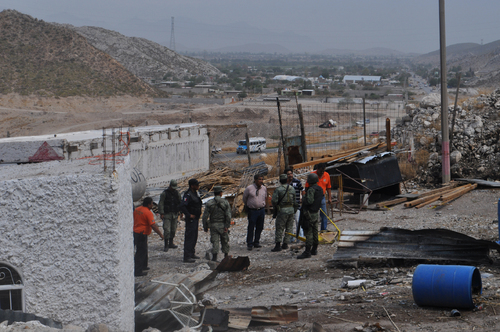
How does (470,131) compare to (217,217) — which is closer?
(217,217)

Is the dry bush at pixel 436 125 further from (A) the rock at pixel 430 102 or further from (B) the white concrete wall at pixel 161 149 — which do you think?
(B) the white concrete wall at pixel 161 149

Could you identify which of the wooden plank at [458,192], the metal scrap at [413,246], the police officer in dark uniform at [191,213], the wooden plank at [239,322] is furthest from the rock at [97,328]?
the wooden plank at [458,192]

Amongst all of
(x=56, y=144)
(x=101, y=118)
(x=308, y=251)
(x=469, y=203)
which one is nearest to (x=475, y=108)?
(x=469, y=203)

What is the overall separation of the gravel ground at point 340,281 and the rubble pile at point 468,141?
3.42 m

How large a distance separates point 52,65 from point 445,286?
7097 cm

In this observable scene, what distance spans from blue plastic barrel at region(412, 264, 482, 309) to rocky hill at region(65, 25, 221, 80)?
11913cm

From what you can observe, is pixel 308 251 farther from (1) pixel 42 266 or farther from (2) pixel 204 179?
(2) pixel 204 179

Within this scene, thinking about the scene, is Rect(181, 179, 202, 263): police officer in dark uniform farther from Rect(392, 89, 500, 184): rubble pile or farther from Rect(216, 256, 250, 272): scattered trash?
Rect(392, 89, 500, 184): rubble pile

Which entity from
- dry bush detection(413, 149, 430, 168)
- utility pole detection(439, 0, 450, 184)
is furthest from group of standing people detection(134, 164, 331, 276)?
dry bush detection(413, 149, 430, 168)

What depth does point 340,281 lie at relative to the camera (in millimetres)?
7227

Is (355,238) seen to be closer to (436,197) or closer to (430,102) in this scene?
(436,197)

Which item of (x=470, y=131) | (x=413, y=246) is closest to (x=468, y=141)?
(x=470, y=131)

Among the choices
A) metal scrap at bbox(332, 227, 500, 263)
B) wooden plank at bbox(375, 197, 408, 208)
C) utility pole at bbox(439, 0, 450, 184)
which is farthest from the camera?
utility pole at bbox(439, 0, 450, 184)

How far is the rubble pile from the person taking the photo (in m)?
15.7
